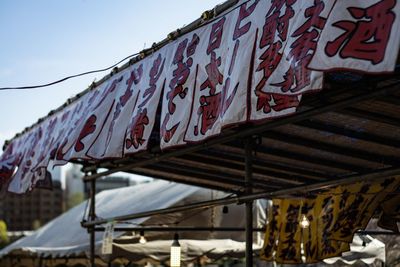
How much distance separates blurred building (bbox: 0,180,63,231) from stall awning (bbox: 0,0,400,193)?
9169 cm

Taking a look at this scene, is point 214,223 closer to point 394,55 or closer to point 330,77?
point 330,77

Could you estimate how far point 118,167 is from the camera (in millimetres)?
8594

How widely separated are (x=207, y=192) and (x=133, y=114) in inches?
286

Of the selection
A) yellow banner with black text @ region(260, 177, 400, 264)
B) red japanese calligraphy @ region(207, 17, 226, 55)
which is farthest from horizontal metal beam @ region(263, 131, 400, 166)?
red japanese calligraphy @ region(207, 17, 226, 55)

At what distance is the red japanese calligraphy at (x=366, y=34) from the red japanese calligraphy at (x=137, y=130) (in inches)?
118

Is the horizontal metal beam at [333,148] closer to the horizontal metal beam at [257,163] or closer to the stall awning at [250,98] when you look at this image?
the stall awning at [250,98]

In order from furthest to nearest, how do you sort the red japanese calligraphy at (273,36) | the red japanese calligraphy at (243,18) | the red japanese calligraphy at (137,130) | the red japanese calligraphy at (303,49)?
the red japanese calligraphy at (137,130)
the red japanese calligraphy at (243,18)
the red japanese calligraphy at (273,36)
the red japanese calligraphy at (303,49)

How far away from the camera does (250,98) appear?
468 centimetres

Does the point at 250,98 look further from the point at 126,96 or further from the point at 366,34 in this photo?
the point at 126,96

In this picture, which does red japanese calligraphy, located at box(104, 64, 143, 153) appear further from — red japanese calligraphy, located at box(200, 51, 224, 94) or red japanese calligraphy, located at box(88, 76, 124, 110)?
red japanese calligraphy, located at box(200, 51, 224, 94)

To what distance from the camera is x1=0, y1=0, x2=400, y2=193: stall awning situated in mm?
3834

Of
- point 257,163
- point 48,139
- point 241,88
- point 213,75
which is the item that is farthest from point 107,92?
point 241,88

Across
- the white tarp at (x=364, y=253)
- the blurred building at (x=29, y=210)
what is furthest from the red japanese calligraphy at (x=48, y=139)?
the blurred building at (x=29, y=210)

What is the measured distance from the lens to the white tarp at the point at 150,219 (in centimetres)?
Answer: 1272
